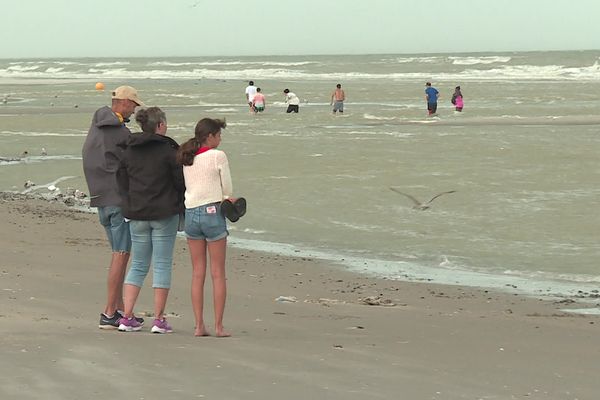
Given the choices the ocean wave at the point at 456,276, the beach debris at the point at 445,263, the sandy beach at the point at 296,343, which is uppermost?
the sandy beach at the point at 296,343

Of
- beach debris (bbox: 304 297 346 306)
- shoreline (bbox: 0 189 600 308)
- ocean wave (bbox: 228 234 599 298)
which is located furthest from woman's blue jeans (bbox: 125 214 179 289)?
ocean wave (bbox: 228 234 599 298)

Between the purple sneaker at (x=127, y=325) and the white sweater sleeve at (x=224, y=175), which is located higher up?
the white sweater sleeve at (x=224, y=175)

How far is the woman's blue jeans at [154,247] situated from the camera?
21.9 ft

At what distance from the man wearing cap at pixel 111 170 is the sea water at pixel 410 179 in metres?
4.13

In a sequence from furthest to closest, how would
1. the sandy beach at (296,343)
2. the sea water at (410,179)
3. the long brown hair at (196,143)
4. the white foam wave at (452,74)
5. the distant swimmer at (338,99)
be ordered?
the white foam wave at (452,74), the distant swimmer at (338,99), the sea water at (410,179), the long brown hair at (196,143), the sandy beach at (296,343)

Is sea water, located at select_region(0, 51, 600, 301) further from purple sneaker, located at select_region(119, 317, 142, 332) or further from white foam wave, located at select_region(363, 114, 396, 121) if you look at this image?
purple sneaker, located at select_region(119, 317, 142, 332)

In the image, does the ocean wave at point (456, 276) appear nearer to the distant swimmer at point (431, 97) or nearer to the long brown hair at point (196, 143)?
the long brown hair at point (196, 143)

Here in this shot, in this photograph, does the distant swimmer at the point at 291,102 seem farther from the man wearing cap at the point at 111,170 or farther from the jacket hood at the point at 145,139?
the jacket hood at the point at 145,139

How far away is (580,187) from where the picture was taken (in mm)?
16781

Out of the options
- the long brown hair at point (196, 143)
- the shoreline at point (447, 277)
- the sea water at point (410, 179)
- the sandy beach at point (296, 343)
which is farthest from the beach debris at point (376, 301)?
the long brown hair at point (196, 143)

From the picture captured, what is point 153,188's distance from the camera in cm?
659

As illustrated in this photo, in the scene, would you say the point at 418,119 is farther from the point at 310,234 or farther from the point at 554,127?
the point at 310,234

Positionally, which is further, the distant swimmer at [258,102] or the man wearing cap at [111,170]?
the distant swimmer at [258,102]

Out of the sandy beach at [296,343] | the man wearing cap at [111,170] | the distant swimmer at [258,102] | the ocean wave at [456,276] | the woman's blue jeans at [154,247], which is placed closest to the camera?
the sandy beach at [296,343]
